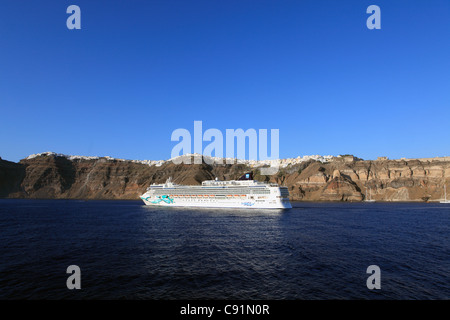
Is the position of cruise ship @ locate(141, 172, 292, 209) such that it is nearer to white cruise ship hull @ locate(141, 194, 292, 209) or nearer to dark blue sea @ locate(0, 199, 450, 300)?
white cruise ship hull @ locate(141, 194, 292, 209)

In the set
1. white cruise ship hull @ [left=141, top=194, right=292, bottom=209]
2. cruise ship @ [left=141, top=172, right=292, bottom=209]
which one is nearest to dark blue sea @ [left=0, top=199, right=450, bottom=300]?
white cruise ship hull @ [left=141, top=194, right=292, bottom=209]

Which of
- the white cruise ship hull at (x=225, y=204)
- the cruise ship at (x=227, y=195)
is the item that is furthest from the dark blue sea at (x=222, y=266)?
the cruise ship at (x=227, y=195)

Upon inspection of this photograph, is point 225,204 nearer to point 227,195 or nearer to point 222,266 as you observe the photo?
point 227,195

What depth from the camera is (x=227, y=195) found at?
93.9m

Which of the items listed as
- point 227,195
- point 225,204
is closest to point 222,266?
point 227,195

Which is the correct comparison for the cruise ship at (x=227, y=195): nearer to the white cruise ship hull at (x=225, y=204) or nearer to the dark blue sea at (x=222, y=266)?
the white cruise ship hull at (x=225, y=204)

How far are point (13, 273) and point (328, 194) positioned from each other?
7077 inches

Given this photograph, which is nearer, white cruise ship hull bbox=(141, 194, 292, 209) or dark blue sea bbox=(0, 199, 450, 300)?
dark blue sea bbox=(0, 199, 450, 300)

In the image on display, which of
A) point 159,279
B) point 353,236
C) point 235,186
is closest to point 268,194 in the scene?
point 235,186

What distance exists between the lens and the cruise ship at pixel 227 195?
87.0m

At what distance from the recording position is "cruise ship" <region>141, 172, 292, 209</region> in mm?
87000
